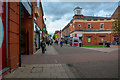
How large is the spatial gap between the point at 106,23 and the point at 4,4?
38132 mm

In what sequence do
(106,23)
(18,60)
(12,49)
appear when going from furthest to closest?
(106,23)
(18,60)
(12,49)

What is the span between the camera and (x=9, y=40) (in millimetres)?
4938

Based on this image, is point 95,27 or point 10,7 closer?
point 10,7

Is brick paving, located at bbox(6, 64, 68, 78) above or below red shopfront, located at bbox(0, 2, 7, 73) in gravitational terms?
below

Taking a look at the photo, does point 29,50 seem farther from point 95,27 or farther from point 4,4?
point 95,27

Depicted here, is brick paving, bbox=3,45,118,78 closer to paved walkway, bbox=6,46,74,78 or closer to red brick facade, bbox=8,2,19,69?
paved walkway, bbox=6,46,74,78

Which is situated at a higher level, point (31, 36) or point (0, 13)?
point (0, 13)

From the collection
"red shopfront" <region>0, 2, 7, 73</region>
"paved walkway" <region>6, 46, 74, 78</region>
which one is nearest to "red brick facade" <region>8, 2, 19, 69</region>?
"red shopfront" <region>0, 2, 7, 73</region>

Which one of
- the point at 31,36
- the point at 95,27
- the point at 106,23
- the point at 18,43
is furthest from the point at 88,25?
the point at 18,43

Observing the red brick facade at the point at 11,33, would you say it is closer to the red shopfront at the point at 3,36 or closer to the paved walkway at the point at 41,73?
the red shopfront at the point at 3,36

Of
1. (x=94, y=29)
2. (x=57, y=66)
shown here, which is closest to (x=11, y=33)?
(x=57, y=66)

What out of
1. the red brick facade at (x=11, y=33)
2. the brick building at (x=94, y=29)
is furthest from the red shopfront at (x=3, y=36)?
the brick building at (x=94, y=29)

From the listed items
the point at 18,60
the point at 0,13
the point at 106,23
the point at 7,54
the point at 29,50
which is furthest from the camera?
the point at 106,23

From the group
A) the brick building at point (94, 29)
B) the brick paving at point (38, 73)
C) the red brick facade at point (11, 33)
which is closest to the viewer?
the brick paving at point (38, 73)
